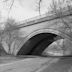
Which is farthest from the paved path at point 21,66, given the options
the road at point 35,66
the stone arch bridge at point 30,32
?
the stone arch bridge at point 30,32

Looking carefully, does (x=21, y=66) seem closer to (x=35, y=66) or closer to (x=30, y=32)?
(x=35, y=66)

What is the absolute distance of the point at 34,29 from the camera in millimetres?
18234

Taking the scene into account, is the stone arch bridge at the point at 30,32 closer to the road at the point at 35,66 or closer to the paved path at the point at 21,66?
the road at the point at 35,66

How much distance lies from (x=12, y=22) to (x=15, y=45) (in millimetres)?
3808

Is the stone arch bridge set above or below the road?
above

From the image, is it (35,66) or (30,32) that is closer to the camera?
(35,66)

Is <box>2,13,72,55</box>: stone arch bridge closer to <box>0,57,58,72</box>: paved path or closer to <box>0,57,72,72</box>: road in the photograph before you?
<box>0,57,72,72</box>: road

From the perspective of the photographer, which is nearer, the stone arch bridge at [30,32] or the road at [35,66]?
the road at [35,66]

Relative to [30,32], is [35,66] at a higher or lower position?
lower

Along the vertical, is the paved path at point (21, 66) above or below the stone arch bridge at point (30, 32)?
below

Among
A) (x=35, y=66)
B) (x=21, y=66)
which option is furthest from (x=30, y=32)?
(x=35, y=66)

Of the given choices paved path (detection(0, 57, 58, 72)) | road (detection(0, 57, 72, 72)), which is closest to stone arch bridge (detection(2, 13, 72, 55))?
road (detection(0, 57, 72, 72))

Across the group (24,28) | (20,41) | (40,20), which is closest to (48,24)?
(40,20)

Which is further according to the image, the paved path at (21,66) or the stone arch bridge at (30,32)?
the stone arch bridge at (30,32)
